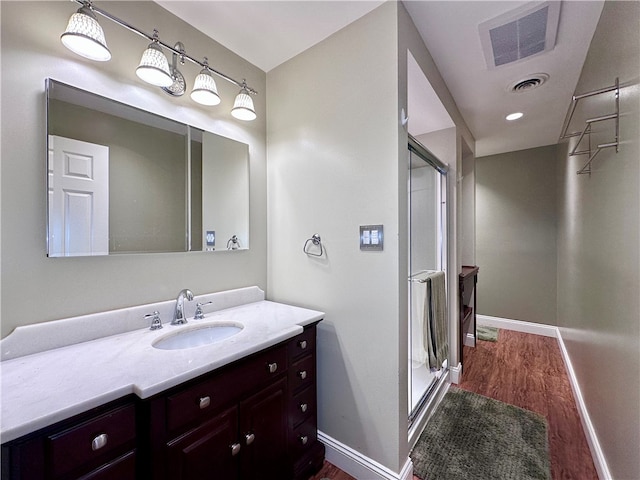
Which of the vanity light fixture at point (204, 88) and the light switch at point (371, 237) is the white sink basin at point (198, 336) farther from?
the vanity light fixture at point (204, 88)

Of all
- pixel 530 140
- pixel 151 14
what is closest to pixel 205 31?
pixel 151 14

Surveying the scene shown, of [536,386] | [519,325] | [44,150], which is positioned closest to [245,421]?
[44,150]

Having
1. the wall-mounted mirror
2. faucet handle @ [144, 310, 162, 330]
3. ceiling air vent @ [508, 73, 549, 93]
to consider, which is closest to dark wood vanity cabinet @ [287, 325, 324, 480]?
faucet handle @ [144, 310, 162, 330]

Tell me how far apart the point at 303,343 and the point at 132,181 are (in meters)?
1.18

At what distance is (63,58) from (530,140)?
4342 mm

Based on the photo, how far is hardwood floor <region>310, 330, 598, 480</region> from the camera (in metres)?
1.62

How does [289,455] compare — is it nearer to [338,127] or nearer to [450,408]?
[450,408]

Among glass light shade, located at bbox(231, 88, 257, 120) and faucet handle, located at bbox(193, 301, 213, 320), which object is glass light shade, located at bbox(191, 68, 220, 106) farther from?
faucet handle, located at bbox(193, 301, 213, 320)

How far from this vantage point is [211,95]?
153cm

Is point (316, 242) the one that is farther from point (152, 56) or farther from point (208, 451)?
point (152, 56)

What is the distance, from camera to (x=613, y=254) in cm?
136

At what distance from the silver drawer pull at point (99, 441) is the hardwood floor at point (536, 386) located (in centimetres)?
116

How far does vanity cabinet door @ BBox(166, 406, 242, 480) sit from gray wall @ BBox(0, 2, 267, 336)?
72 centimetres

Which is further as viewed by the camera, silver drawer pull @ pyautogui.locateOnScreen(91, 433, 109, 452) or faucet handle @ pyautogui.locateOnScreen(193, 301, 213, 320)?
faucet handle @ pyautogui.locateOnScreen(193, 301, 213, 320)
